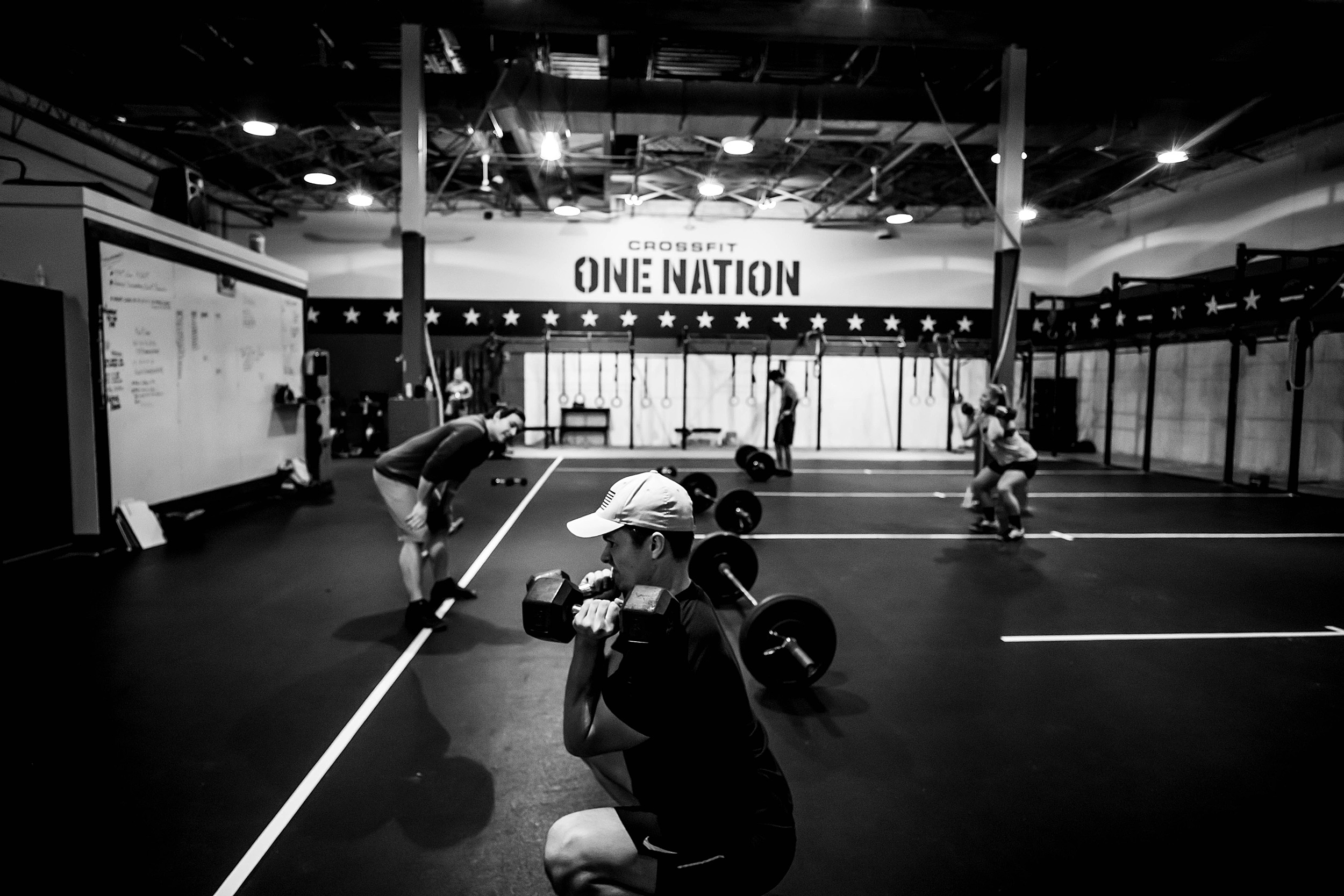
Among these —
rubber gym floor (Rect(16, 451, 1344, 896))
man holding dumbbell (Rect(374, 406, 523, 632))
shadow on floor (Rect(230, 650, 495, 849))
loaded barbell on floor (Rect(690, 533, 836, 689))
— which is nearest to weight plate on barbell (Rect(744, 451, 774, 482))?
rubber gym floor (Rect(16, 451, 1344, 896))

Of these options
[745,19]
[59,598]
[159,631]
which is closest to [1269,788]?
[159,631]

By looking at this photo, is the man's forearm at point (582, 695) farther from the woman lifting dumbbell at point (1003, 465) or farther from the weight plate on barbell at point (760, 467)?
the weight plate on barbell at point (760, 467)

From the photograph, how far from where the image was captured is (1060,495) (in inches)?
342

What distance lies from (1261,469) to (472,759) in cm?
1187

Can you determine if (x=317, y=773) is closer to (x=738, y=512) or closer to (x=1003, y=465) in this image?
(x=738, y=512)

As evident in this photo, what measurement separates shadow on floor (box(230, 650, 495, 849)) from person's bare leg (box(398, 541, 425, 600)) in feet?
2.47

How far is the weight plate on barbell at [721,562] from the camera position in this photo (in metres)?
4.26

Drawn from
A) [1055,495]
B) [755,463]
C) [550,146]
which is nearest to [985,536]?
[1055,495]

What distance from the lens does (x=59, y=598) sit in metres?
4.39

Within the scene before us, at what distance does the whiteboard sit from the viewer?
5816 millimetres

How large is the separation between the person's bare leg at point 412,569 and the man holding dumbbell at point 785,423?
20.5 ft

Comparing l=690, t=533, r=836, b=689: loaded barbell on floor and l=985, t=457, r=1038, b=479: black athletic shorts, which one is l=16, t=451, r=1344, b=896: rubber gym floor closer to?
l=690, t=533, r=836, b=689: loaded barbell on floor

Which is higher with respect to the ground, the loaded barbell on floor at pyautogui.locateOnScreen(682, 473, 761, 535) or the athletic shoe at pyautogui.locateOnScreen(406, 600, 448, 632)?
the loaded barbell on floor at pyautogui.locateOnScreen(682, 473, 761, 535)

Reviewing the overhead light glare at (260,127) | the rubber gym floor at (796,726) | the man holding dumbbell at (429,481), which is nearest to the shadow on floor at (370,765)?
the rubber gym floor at (796,726)
